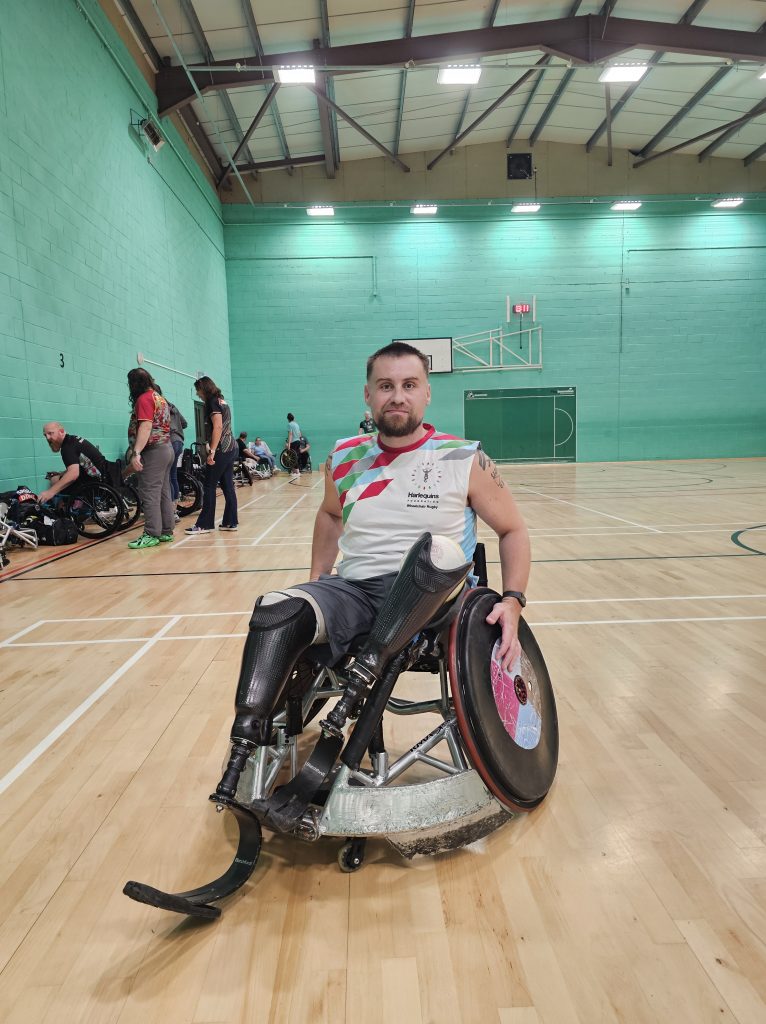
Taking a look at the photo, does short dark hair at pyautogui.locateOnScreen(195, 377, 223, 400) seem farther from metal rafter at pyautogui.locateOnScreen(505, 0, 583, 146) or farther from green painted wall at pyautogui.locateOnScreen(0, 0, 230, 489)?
metal rafter at pyautogui.locateOnScreen(505, 0, 583, 146)

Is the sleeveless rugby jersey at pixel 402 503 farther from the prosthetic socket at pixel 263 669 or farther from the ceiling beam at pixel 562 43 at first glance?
the ceiling beam at pixel 562 43

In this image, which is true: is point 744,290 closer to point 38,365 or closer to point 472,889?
point 38,365

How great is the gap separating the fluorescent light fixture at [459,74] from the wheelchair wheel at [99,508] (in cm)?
882

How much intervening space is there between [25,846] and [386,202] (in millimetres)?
16757

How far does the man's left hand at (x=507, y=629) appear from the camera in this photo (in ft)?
5.21

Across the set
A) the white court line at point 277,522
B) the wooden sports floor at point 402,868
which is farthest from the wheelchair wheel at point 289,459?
the wooden sports floor at point 402,868

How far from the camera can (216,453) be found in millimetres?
6461

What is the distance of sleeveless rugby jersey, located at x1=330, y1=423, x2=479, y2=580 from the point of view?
5.90 ft

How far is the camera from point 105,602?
13.4 ft

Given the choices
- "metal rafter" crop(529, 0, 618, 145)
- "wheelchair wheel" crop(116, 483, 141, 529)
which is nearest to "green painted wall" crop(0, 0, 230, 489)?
"wheelchair wheel" crop(116, 483, 141, 529)

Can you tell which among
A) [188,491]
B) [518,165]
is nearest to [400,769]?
[188,491]

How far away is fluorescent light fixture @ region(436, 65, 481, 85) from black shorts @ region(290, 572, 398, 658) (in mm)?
11331

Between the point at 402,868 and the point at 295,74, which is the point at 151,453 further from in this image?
the point at 295,74

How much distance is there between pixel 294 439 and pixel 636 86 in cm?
1029
